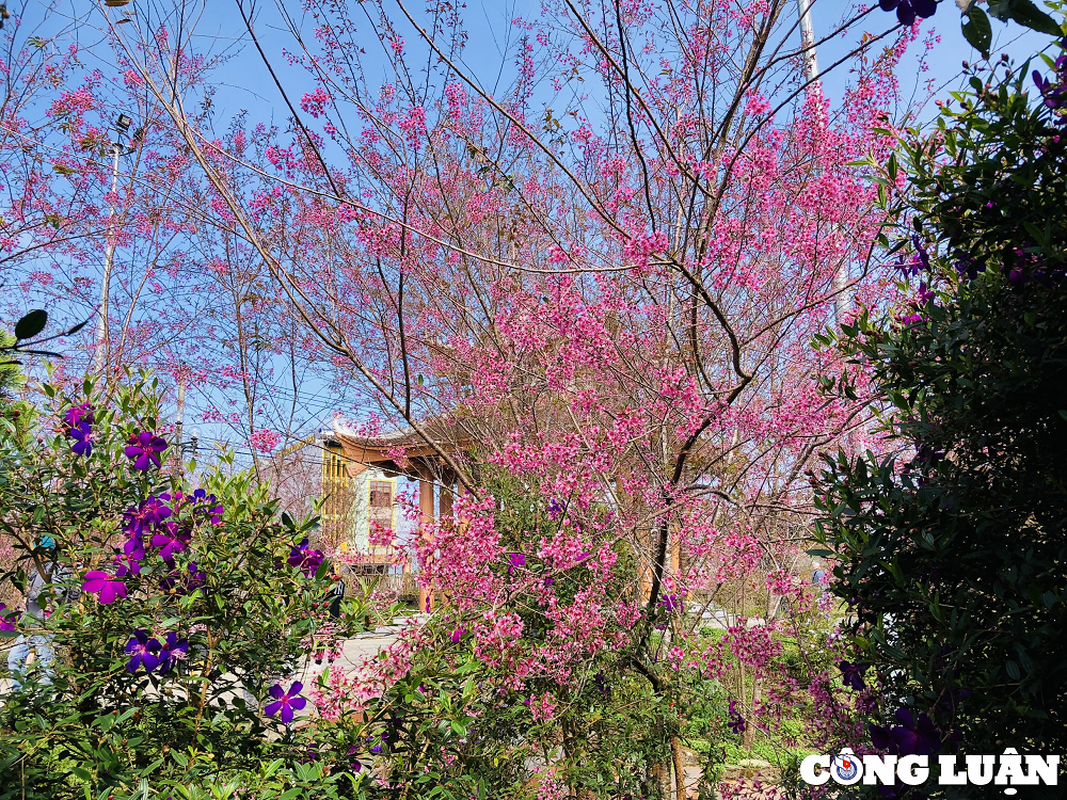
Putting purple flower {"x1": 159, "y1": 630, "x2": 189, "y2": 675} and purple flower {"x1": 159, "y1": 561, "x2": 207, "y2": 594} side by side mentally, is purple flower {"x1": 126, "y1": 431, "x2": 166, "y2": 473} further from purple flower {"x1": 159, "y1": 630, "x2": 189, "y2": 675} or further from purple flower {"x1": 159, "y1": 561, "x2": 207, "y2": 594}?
purple flower {"x1": 159, "y1": 630, "x2": 189, "y2": 675}

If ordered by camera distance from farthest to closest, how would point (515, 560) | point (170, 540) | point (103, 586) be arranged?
point (515, 560), point (170, 540), point (103, 586)

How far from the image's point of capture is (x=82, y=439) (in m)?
2.12

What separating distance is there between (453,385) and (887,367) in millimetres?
3789

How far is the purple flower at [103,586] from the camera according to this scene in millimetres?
1899

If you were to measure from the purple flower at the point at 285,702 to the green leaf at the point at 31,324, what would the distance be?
1.39m

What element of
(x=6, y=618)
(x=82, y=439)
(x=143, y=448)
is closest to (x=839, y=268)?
(x=143, y=448)

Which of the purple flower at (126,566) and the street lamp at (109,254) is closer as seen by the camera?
the purple flower at (126,566)

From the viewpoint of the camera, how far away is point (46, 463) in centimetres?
217

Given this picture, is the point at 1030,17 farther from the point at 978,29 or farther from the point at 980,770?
the point at 980,770

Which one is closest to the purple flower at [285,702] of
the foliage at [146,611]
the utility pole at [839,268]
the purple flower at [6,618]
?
the foliage at [146,611]

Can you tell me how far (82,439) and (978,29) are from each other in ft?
7.80

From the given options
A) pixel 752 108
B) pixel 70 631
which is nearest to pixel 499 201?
pixel 752 108

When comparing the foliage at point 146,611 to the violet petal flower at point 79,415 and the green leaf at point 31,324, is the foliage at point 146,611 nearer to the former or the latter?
the violet petal flower at point 79,415

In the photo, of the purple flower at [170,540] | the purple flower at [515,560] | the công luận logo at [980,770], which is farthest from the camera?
the purple flower at [515,560]
